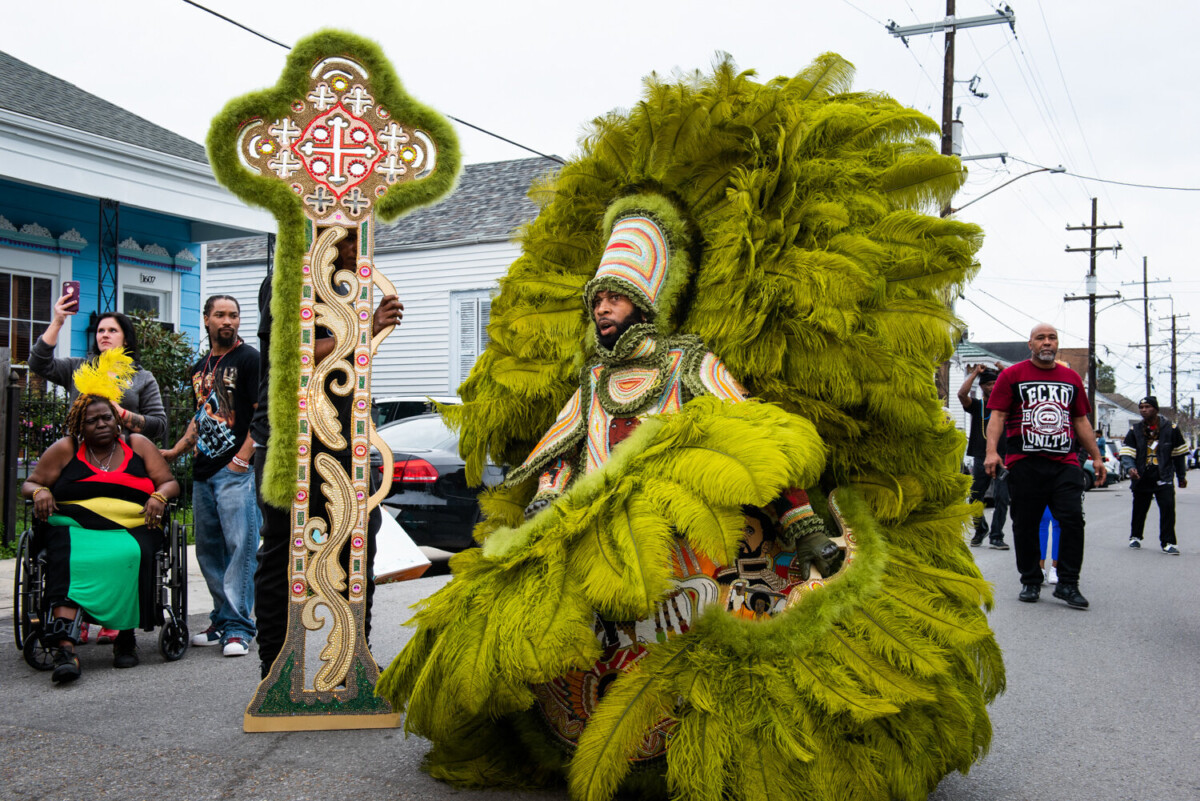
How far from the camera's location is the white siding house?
17.5m

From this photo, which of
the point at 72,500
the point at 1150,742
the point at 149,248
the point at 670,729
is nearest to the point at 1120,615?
the point at 1150,742

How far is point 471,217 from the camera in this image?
18312 mm

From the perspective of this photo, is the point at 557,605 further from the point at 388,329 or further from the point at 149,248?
the point at 149,248

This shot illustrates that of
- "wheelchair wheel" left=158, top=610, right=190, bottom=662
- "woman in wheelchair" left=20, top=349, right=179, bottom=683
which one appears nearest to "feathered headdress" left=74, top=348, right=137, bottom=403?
"woman in wheelchair" left=20, top=349, right=179, bottom=683

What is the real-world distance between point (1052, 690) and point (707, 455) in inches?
120

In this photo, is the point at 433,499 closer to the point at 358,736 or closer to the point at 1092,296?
the point at 358,736

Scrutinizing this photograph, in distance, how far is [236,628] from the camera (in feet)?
17.9

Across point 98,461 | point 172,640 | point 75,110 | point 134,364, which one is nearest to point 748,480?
point 172,640

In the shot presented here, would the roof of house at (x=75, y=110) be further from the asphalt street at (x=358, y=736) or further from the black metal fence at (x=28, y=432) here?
the asphalt street at (x=358, y=736)

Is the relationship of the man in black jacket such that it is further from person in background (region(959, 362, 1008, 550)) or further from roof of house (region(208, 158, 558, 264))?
roof of house (region(208, 158, 558, 264))

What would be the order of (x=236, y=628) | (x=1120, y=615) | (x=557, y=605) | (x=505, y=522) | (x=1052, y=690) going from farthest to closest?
(x=1120, y=615) → (x=236, y=628) → (x=1052, y=690) → (x=505, y=522) → (x=557, y=605)

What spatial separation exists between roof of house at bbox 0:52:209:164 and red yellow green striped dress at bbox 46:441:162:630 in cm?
740

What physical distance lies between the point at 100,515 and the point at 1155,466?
10.7 metres

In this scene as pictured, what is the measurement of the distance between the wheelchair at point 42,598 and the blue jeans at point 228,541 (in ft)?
0.49
